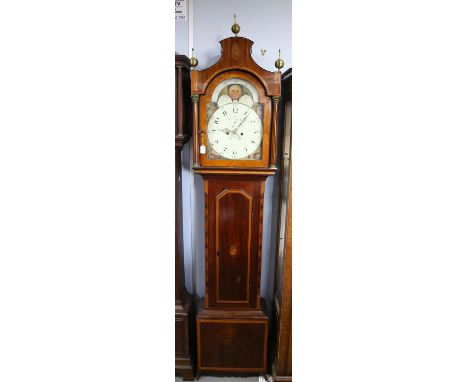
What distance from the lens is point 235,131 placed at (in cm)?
144

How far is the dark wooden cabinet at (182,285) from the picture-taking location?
148 centimetres

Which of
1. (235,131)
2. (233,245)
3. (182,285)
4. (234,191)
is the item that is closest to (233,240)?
(233,245)

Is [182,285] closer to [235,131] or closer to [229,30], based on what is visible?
[235,131]

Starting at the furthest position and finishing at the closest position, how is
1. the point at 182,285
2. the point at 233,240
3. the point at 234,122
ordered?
the point at 182,285, the point at 233,240, the point at 234,122

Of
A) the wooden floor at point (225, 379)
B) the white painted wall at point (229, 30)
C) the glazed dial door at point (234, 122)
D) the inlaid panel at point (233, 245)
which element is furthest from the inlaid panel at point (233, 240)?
the wooden floor at point (225, 379)

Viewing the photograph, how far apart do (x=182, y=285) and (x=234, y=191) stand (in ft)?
1.84

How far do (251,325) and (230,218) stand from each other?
53cm

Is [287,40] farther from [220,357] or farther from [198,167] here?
[220,357]

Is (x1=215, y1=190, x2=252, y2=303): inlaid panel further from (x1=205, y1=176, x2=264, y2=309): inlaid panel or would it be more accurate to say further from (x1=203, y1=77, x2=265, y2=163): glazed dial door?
(x1=203, y1=77, x2=265, y2=163): glazed dial door

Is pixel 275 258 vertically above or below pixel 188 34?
below
